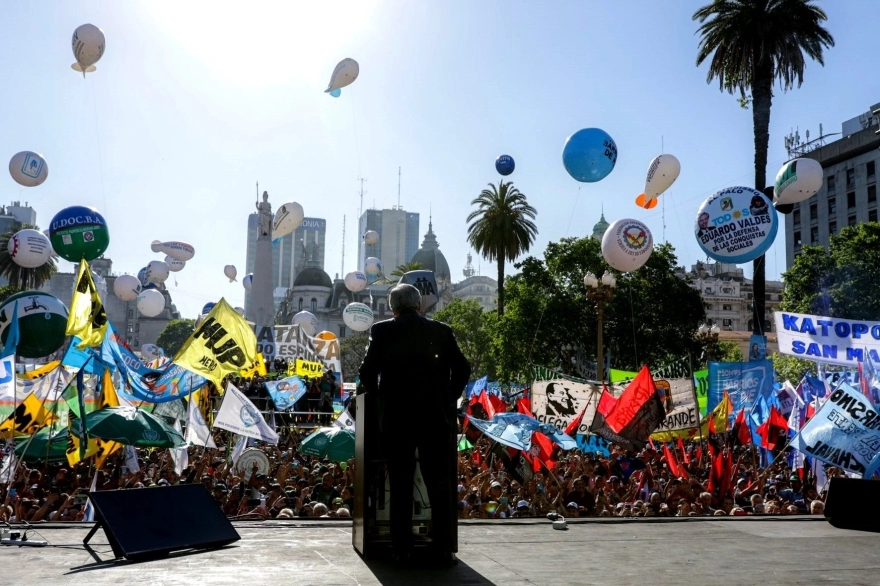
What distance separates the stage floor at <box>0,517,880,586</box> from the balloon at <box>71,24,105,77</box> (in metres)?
19.4

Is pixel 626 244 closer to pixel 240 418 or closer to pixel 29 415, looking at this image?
pixel 240 418

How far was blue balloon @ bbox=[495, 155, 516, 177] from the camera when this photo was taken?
33.5m

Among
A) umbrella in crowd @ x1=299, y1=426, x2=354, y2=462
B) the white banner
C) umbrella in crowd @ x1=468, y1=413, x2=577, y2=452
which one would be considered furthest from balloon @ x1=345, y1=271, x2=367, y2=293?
umbrella in crowd @ x1=468, y1=413, x2=577, y2=452

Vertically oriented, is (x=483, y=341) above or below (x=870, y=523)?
above

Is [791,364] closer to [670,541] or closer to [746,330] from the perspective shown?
[670,541]

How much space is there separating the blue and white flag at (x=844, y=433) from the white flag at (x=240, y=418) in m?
8.02

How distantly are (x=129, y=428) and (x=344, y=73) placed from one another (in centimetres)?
1693

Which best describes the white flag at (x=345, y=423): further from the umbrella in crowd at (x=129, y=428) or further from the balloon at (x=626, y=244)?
the balloon at (x=626, y=244)

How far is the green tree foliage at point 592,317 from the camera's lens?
1753 inches

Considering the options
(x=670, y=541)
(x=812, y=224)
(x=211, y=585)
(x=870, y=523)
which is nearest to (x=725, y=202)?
(x=870, y=523)

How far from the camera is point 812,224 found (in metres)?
75.8

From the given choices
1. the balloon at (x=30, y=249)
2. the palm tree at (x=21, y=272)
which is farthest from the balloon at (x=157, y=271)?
the balloon at (x=30, y=249)

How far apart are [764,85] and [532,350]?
1891cm

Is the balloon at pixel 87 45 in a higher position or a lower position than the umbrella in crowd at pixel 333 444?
higher
